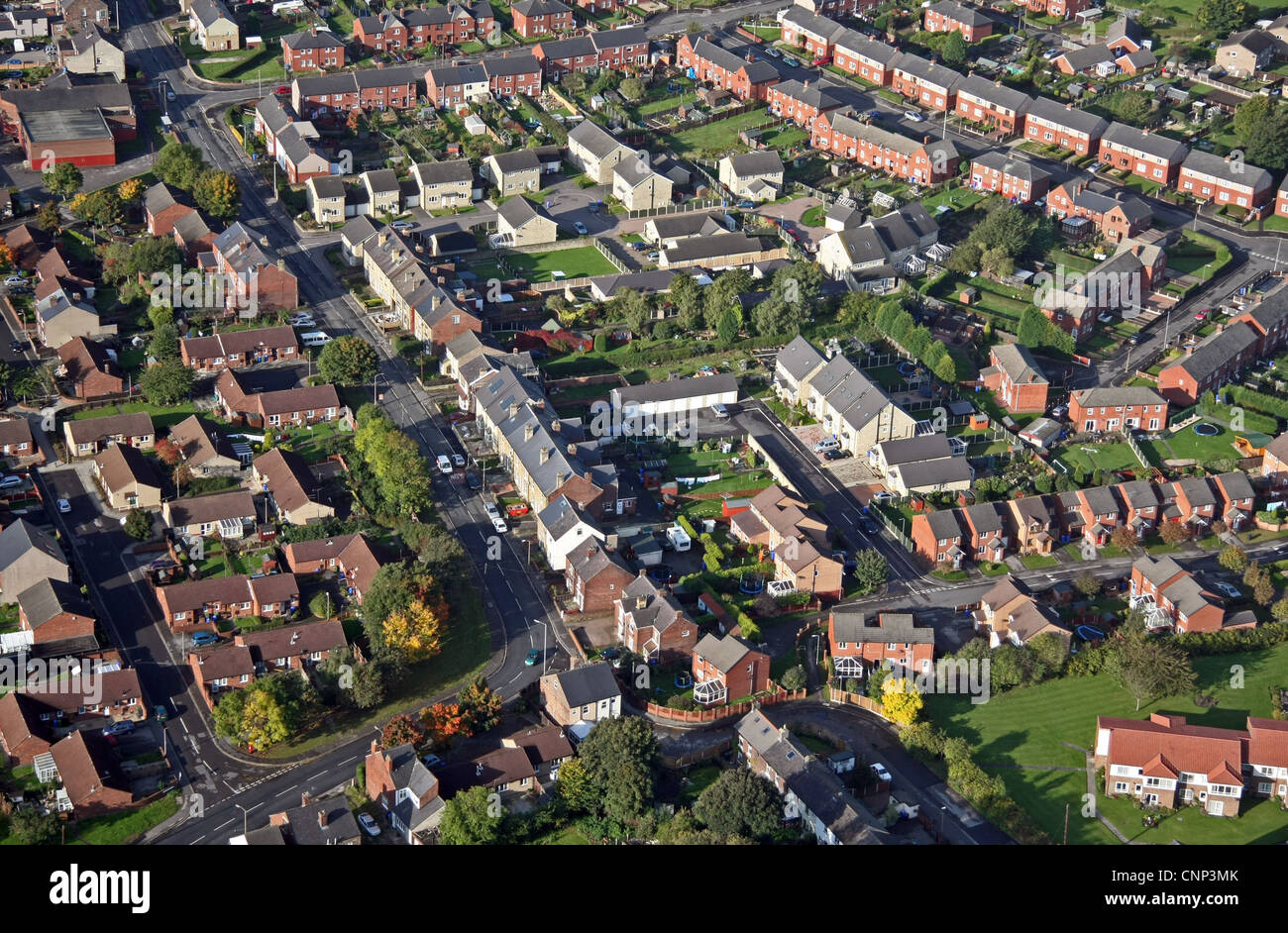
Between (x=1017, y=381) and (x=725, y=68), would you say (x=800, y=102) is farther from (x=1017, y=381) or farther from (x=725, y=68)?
(x=1017, y=381)

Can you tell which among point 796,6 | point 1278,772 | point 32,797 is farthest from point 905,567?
point 796,6

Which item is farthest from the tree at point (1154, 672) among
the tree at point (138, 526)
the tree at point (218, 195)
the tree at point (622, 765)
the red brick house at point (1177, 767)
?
the tree at point (218, 195)

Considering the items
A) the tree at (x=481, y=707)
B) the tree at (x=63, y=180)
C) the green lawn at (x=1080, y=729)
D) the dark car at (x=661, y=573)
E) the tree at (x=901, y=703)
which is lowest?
the green lawn at (x=1080, y=729)

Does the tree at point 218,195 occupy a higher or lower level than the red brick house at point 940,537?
higher

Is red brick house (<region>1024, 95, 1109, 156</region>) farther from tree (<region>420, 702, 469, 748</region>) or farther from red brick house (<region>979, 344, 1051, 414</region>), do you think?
tree (<region>420, 702, 469, 748</region>)

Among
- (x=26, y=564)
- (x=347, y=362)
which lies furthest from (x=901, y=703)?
(x=26, y=564)

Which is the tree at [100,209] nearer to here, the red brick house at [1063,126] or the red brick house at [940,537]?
the red brick house at [940,537]

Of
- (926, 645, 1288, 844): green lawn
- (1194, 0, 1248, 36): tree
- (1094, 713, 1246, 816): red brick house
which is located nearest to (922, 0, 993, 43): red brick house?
(1194, 0, 1248, 36): tree
